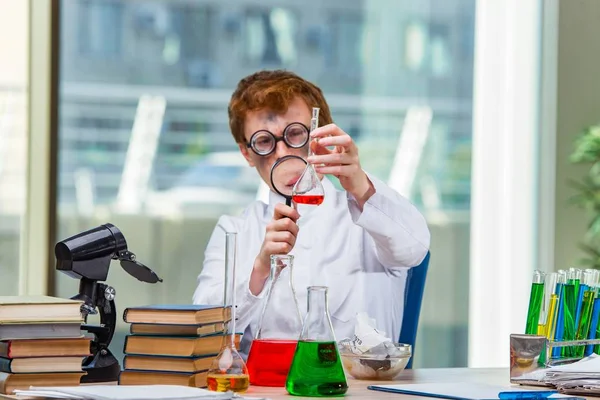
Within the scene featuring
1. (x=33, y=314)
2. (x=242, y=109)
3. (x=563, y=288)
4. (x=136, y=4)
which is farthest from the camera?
(x=136, y=4)

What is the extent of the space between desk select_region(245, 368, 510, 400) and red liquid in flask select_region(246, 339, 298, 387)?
0.07 feet

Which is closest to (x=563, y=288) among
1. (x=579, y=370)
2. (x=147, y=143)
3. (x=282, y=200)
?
(x=579, y=370)

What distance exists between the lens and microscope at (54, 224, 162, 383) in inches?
66.2

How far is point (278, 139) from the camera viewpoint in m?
2.09

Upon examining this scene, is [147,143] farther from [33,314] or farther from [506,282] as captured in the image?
[33,314]

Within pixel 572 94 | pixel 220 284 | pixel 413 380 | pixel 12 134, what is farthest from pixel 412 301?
pixel 572 94

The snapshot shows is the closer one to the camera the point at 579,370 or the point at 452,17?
the point at 579,370

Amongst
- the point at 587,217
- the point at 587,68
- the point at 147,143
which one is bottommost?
the point at 587,217

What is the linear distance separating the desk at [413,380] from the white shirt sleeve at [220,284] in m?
0.36

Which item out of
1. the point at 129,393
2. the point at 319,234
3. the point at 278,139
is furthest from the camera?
the point at 319,234

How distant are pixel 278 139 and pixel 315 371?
2.45 feet

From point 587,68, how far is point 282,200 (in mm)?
2465

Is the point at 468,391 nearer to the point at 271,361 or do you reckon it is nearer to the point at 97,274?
the point at 271,361

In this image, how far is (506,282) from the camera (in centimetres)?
430
